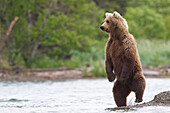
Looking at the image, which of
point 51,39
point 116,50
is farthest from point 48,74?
point 116,50

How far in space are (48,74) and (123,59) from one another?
958 centimetres

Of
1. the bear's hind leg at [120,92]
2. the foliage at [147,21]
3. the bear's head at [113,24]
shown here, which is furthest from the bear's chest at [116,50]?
the foliage at [147,21]

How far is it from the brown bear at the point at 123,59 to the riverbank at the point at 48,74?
28.2ft

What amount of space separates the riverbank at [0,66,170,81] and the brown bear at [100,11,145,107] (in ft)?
28.2

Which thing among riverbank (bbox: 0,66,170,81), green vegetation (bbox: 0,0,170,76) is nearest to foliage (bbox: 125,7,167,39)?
green vegetation (bbox: 0,0,170,76)

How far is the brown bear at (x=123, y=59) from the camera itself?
252 inches

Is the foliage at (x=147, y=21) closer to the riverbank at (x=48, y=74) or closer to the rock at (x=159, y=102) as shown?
the riverbank at (x=48, y=74)

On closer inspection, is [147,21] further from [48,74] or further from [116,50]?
[116,50]

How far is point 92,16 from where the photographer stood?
23188 millimetres

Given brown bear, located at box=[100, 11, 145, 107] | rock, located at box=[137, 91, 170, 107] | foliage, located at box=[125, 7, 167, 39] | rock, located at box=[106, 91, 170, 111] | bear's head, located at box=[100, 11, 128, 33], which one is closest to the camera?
rock, located at box=[106, 91, 170, 111]

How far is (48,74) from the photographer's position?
15.8 meters

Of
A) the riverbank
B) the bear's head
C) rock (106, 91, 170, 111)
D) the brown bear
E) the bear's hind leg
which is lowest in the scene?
the riverbank

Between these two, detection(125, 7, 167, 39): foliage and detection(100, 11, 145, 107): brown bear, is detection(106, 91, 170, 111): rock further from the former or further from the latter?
detection(125, 7, 167, 39): foliage

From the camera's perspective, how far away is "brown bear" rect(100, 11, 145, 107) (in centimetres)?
639
